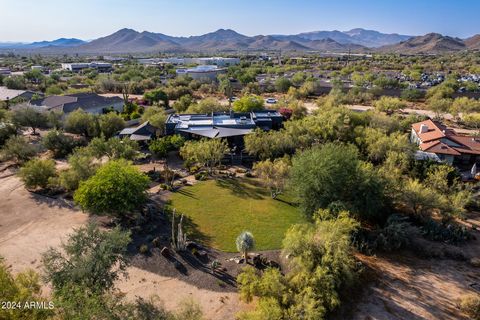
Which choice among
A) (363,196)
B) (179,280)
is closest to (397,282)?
(363,196)

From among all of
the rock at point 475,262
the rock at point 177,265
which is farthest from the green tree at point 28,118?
the rock at point 475,262

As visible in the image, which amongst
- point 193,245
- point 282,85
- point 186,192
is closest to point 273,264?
point 193,245

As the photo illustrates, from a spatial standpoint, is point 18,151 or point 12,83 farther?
point 12,83

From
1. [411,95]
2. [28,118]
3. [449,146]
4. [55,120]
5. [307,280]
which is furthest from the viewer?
[411,95]

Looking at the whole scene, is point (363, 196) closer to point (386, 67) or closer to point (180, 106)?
point (180, 106)

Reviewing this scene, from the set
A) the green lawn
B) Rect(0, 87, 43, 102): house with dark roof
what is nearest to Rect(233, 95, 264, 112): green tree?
the green lawn

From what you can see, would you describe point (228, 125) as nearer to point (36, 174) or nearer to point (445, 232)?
point (36, 174)
